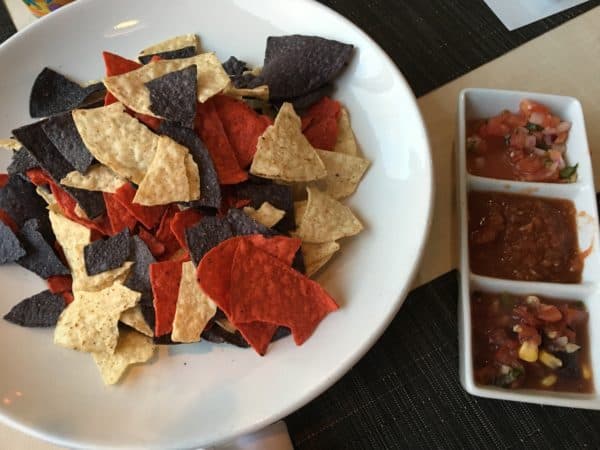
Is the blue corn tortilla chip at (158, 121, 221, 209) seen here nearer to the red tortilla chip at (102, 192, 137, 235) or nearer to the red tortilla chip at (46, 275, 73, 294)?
the red tortilla chip at (102, 192, 137, 235)

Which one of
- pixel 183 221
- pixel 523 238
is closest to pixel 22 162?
pixel 183 221

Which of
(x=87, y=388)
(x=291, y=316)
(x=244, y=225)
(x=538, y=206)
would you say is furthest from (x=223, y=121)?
(x=538, y=206)

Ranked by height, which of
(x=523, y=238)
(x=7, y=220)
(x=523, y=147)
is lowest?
(x=523, y=238)

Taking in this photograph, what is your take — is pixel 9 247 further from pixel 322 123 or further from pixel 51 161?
pixel 322 123

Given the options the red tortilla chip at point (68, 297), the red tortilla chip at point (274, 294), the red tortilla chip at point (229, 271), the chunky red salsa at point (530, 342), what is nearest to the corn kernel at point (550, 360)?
the chunky red salsa at point (530, 342)

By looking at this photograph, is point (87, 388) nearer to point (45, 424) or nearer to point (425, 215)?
point (45, 424)

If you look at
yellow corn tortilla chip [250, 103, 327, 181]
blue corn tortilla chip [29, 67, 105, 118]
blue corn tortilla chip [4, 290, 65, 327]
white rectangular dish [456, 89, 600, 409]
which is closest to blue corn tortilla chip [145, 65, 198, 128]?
yellow corn tortilla chip [250, 103, 327, 181]
